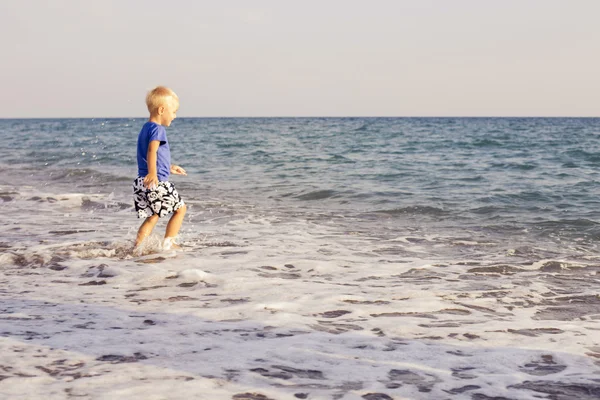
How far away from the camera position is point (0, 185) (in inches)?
527

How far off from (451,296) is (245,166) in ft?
46.1

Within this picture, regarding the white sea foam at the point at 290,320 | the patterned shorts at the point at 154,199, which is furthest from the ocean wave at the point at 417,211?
the patterned shorts at the point at 154,199

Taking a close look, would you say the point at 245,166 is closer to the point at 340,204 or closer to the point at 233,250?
the point at 340,204

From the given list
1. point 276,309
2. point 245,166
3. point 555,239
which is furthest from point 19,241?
point 245,166

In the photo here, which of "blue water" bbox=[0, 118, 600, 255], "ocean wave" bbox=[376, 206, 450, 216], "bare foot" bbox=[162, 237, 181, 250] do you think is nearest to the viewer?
"bare foot" bbox=[162, 237, 181, 250]

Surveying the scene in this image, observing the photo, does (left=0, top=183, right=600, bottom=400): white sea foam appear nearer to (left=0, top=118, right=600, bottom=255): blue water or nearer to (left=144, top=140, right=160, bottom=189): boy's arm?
(left=144, top=140, right=160, bottom=189): boy's arm

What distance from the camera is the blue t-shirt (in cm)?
608

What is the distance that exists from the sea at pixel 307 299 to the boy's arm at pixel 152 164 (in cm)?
71

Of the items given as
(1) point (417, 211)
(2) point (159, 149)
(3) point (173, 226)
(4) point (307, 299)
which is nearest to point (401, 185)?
(1) point (417, 211)

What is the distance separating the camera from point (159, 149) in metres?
6.21
